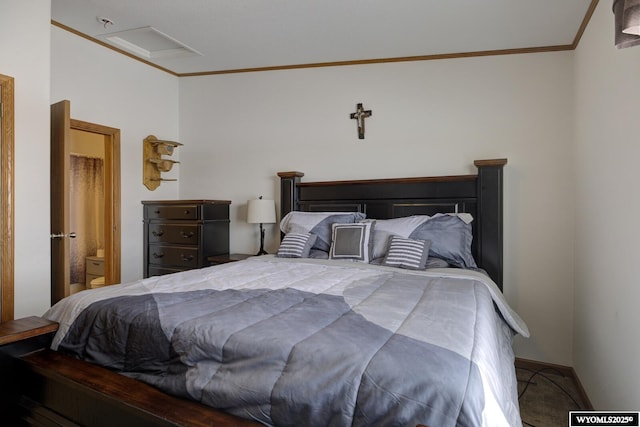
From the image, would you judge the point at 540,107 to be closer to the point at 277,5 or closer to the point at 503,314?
the point at 503,314

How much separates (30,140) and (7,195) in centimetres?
36

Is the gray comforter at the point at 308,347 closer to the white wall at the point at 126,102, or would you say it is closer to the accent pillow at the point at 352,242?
the accent pillow at the point at 352,242

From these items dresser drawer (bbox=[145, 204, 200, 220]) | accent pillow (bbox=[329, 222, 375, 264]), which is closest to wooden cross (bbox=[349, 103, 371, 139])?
accent pillow (bbox=[329, 222, 375, 264])

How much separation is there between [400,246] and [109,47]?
3.14 meters

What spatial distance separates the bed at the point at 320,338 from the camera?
3.19 ft

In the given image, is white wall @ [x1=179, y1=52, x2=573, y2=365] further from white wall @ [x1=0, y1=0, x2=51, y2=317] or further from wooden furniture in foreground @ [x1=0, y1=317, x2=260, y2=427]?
wooden furniture in foreground @ [x1=0, y1=317, x2=260, y2=427]

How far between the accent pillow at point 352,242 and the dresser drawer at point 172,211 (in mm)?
1477

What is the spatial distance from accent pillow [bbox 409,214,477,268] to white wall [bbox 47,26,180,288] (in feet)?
8.93

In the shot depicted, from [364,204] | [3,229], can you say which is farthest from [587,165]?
[3,229]

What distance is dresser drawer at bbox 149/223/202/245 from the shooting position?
11.9 feet

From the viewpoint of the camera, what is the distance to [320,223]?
315cm

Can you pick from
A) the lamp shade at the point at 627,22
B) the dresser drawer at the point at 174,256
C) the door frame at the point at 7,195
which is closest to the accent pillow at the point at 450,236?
the lamp shade at the point at 627,22
